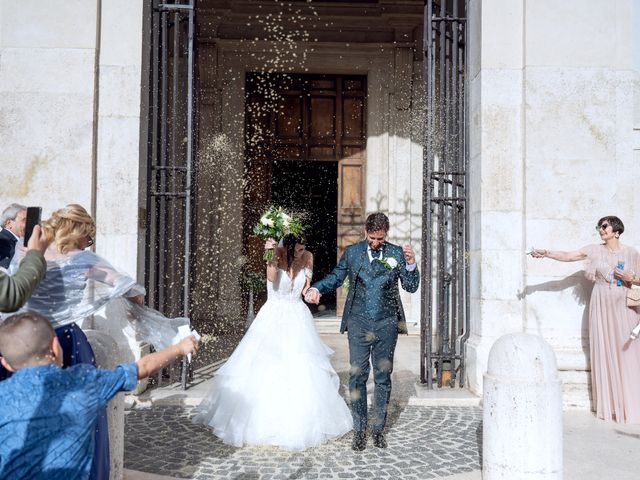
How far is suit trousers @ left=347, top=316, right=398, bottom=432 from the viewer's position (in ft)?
15.2

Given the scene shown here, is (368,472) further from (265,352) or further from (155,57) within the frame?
(155,57)

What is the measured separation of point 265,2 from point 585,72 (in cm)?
696

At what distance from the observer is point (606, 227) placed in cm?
556

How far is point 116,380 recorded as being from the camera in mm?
2311

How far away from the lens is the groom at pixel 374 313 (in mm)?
4645

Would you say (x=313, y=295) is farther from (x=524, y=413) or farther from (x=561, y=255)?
(x=561, y=255)

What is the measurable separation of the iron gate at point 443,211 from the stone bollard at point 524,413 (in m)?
2.62

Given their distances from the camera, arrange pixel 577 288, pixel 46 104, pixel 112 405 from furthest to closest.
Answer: pixel 577 288, pixel 46 104, pixel 112 405

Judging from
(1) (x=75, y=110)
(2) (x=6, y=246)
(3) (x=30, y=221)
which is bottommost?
(2) (x=6, y=246)

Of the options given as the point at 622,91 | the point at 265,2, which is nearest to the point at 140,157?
the point at 622,91

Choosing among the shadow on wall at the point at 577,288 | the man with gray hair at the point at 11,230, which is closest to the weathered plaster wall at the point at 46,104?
the man with gray hair at the point at 11,230

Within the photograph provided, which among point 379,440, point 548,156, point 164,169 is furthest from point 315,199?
point 379,440

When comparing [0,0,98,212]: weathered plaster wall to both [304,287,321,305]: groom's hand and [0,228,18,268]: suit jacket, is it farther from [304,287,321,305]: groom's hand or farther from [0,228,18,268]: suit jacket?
[304,287,321,305]: groom's hand

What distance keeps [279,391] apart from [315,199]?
11.3 m
